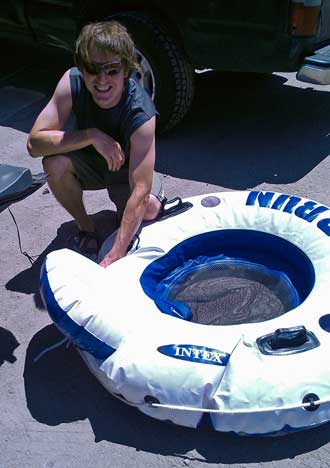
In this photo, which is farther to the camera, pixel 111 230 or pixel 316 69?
pixel 316 69

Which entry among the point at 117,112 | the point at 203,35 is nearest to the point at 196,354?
the point at 117,112

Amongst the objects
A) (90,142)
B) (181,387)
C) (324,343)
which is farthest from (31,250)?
(324,343)

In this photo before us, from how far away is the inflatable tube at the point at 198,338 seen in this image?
2580 millimetres

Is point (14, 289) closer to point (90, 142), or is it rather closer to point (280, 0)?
point (90, 142)

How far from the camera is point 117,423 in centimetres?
281

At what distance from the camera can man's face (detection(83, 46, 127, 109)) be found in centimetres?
304

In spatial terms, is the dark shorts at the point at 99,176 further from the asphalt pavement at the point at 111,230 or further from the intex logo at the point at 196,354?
the intex logo at the point at 196,354

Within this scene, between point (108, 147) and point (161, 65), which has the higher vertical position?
point (108, 147)

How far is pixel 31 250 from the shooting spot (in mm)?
3957

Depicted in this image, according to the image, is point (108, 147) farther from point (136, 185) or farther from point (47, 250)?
point (47, 250)

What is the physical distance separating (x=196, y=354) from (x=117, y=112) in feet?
4.21

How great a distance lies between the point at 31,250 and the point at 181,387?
1.66 metres

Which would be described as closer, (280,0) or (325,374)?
(325,374)

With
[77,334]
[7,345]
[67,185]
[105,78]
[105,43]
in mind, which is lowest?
[7,345]
